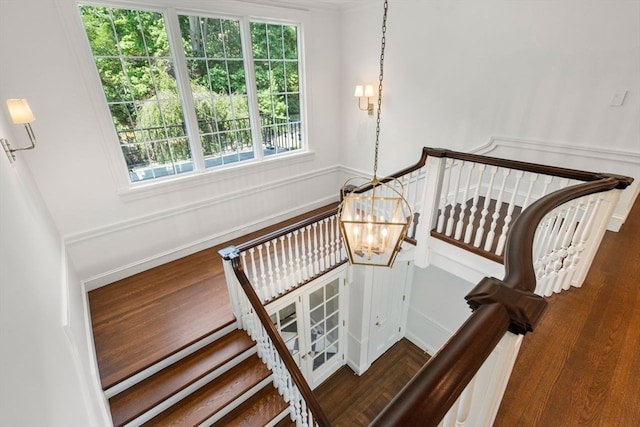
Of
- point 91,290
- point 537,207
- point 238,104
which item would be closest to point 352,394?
point 91,290

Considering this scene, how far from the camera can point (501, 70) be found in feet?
10.6

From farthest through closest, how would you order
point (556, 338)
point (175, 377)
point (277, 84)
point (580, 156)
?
point (277, 84)
point (580, 156)
point (175, 377)
point (556, 338)

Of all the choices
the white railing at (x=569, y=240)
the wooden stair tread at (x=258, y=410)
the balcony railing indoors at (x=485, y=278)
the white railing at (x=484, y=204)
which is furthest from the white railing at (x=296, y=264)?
the white railing at (x=569, y=240)

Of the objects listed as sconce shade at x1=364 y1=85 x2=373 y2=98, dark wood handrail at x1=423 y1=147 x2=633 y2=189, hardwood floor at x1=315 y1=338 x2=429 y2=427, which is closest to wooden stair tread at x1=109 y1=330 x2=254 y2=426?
hardwood floor at x1=315 y1=338 x2=429 y2=427

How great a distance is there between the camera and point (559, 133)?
Answer: 9.93 ft

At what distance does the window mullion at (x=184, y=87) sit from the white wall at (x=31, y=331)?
1.91 metres

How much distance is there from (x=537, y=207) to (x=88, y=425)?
263cm

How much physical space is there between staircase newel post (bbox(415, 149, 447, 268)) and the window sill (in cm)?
240

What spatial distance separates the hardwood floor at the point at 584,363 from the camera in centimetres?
141

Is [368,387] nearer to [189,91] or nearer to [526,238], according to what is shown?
[526,238]

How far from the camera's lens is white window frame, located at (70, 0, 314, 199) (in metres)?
3.03

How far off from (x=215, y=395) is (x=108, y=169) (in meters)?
2.64

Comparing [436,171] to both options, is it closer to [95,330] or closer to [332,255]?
[332,255]

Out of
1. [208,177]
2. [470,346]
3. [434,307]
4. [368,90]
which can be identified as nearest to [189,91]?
[208,177]
